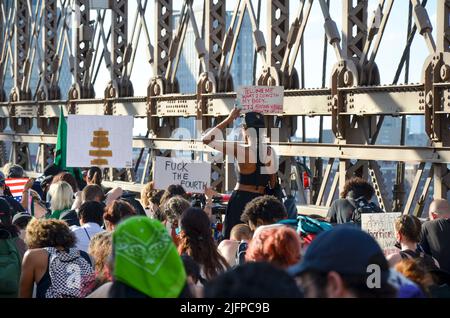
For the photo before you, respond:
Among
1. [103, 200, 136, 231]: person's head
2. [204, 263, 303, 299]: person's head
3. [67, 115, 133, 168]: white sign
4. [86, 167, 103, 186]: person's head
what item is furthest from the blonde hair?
[204, 263, 303, 299]: person's head

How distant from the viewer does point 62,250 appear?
6445 mm

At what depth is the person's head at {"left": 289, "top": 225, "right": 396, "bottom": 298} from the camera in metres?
3.49

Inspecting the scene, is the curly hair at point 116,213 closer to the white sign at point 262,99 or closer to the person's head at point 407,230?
the person's head at point 407,230

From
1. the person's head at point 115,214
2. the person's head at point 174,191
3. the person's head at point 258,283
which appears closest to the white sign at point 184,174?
the person's head at point 174,191

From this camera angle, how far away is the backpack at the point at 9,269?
6.74m

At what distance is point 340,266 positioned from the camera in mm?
3482

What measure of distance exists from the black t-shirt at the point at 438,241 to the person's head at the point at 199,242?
2.49m

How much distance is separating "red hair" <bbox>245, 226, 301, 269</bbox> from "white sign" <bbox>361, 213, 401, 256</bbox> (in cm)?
280

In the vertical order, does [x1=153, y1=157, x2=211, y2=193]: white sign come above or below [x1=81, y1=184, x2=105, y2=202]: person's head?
above

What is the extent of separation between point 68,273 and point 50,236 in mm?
254

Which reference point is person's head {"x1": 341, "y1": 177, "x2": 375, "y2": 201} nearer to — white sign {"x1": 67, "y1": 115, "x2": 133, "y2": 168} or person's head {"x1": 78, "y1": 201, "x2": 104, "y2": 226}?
person's head {"x1": 78, "y1": 201, "x2": 104, "y2": 226}

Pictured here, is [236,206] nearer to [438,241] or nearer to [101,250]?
[438,241]
